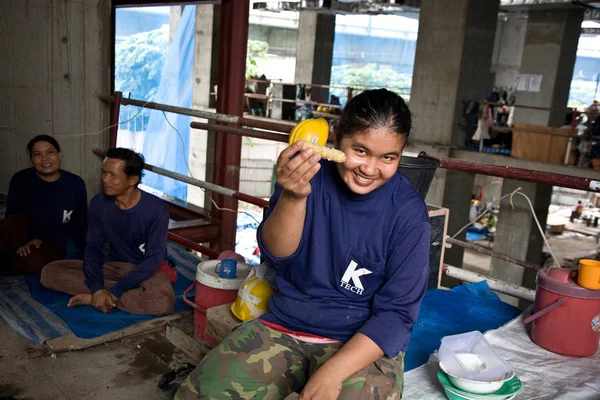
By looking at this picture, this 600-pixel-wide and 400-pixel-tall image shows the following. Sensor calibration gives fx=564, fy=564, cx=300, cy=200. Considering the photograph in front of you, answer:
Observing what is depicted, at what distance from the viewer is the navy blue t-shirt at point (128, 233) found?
10.4ft

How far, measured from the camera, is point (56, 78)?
487cm

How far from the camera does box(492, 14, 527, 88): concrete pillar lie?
20641mm

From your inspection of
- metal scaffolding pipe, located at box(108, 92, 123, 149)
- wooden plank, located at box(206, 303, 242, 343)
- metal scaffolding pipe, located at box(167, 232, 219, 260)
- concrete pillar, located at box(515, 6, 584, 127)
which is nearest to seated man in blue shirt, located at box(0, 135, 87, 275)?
metal scaffolding pipe, located at box(167, 232, 219, 260)

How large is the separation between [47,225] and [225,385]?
2.66m

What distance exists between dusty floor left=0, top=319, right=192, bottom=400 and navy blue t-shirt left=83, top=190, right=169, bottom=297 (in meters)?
0.38

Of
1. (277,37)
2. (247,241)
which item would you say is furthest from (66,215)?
(277,37)

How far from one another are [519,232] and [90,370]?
10815 mm

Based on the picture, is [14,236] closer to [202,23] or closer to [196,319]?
[196,319]

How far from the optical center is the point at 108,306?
317cm

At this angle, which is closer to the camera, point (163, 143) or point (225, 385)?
point (225, 385)

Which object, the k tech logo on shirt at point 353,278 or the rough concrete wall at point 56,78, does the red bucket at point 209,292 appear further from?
the rough concrete wall at point 56,78

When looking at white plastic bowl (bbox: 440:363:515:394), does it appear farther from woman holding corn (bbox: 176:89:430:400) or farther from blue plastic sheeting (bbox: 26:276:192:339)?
blue plastic sheeting (bbox: 26:276:192:339)

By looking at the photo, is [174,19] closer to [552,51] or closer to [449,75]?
[449,75]

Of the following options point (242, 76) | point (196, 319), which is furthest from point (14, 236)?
point (242, 76)
